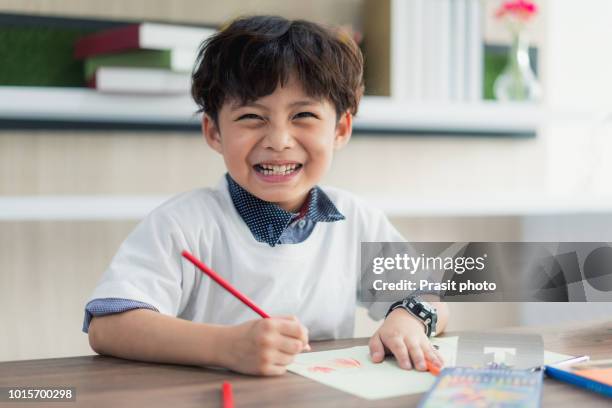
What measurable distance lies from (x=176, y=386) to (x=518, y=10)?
171cm

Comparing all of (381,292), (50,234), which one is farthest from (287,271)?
(50,234)

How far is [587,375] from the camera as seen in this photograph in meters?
0.77

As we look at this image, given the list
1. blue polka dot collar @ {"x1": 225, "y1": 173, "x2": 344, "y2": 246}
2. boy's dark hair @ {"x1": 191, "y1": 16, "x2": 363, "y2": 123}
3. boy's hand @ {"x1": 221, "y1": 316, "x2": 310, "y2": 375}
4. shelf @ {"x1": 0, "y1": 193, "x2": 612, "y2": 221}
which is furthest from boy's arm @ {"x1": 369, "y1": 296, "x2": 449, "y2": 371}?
shelf @ {"x1": 0, "y1": 193, "x2": 612, "y2": 221}

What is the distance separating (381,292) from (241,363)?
1.01ft

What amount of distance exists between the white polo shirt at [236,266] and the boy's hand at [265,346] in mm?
232

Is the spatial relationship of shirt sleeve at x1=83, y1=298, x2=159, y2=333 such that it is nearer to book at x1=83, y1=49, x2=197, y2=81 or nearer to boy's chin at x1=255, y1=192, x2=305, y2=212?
boy's chin at x1=255, y1=192, x2=305, y2=212

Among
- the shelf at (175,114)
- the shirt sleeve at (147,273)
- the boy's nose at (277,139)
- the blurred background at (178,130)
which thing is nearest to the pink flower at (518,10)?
the blurred background at (178,130)

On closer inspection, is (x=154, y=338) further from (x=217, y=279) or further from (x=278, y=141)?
(x=278, y=141)

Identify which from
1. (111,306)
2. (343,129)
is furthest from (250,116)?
(111,306)

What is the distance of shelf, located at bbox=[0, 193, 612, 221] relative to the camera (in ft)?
5.23

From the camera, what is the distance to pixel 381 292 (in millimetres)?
1066

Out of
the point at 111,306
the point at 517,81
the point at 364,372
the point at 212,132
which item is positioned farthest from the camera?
the point at 517,81

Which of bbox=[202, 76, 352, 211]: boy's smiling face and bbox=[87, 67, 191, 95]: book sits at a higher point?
bbox=[87, 67, 191, 95]: book

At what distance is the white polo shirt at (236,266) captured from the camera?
1067mm
